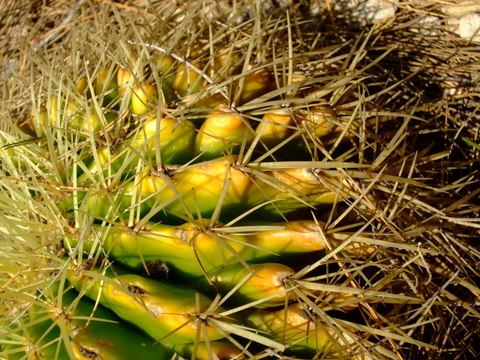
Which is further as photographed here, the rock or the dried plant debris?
the rock

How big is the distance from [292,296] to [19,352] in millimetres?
622

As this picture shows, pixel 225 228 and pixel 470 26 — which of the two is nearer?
pixel 225 228

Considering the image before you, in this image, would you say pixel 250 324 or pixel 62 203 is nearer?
pixel 250 324

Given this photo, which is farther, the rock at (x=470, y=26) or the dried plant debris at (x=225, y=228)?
the rock at (x=470, y=26)

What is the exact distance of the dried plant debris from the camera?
988 millimetres

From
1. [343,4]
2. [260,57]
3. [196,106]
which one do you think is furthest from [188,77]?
[343,4]

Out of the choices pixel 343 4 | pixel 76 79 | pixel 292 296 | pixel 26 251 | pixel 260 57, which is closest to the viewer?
pixel 292 296

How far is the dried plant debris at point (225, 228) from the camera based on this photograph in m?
0.99

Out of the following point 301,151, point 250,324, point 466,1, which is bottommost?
point 250,324

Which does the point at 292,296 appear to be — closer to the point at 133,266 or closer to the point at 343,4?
the point at 133,266

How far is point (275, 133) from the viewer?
114 centimetres

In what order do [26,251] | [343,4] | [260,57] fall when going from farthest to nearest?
[343,4]
[260,57]
[26,251]

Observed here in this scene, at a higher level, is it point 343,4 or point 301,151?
point 343,4

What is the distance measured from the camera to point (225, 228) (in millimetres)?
965
